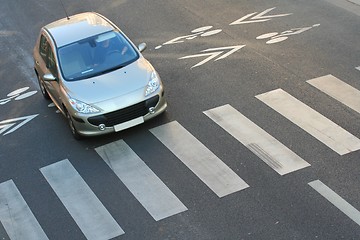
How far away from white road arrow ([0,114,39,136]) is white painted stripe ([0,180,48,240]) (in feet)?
6.45

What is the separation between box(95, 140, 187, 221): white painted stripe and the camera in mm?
9477

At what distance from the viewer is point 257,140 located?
10.9 metres

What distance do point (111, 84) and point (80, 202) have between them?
249 cm

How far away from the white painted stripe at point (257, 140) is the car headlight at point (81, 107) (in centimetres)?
218

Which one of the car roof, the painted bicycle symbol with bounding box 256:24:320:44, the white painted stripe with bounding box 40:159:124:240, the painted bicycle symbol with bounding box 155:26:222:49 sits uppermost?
the car roof

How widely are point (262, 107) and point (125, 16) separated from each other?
7565 mm

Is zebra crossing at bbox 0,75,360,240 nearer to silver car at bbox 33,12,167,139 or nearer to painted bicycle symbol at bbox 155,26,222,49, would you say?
silver car at bbox 33,12,167,139

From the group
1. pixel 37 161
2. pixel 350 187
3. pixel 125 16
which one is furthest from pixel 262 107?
pixel 125 16

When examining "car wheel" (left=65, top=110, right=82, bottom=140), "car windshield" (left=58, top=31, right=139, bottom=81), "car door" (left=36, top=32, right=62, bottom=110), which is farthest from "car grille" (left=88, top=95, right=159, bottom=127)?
"car door" (left=36, top=32, right=62, bottom=110)

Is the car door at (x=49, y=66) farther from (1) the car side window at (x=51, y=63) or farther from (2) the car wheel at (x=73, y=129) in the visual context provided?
(2) the car wheel at (x=73, y=129)

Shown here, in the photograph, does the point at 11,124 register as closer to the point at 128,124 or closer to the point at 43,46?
the point at 43,46

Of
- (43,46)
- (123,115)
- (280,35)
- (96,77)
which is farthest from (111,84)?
(280,35)

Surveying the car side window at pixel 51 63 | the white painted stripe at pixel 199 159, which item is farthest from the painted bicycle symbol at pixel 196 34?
the white painted stripe at pixel 199 159

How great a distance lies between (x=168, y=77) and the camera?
1391 cm
